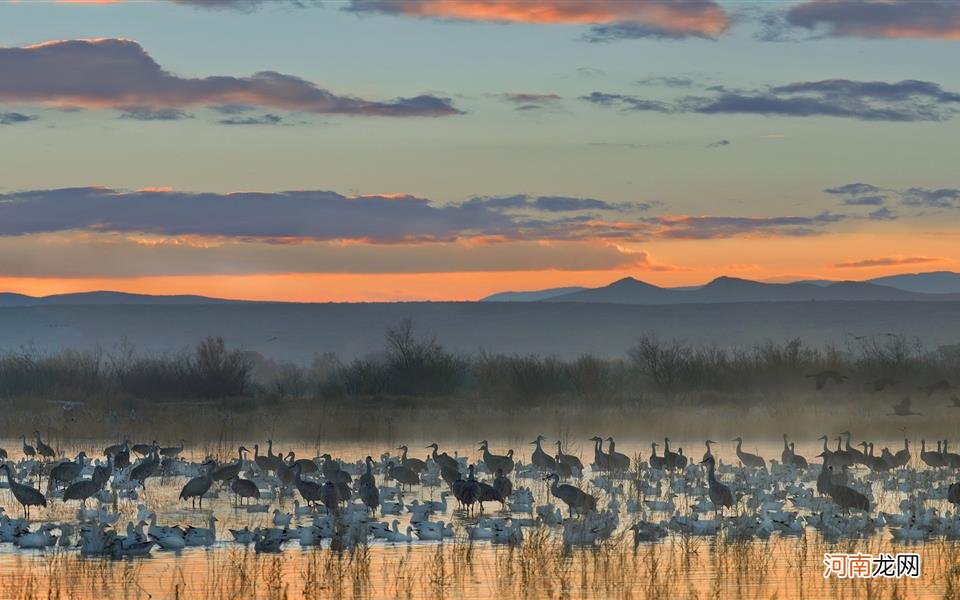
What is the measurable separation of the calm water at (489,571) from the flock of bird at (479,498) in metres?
0.24

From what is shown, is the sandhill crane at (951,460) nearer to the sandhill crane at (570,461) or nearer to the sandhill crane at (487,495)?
the sandhill crane at (570,461)

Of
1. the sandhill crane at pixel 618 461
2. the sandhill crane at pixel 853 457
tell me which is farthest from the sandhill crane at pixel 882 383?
the sandhill crane at pixel 618 461

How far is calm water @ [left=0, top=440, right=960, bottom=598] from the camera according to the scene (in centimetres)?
1463

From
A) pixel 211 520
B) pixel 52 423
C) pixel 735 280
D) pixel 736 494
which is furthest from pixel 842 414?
pixel 735 280

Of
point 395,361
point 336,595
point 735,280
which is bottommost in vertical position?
point 336,595

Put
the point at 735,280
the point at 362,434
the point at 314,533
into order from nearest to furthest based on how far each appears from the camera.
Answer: the point at 314,533 < the point at 362,434 < the point at 735,280

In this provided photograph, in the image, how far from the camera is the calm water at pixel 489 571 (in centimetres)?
1463

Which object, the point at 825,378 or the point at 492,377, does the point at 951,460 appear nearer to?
the point at 825,378

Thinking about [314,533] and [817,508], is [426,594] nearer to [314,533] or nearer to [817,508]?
[314,533]

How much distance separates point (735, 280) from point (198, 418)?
529 feet

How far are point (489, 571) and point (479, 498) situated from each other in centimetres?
436

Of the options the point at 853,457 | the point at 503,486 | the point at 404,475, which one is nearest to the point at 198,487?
the point at 404,475

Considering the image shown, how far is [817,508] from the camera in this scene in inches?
796

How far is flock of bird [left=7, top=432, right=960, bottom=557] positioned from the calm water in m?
0.24
